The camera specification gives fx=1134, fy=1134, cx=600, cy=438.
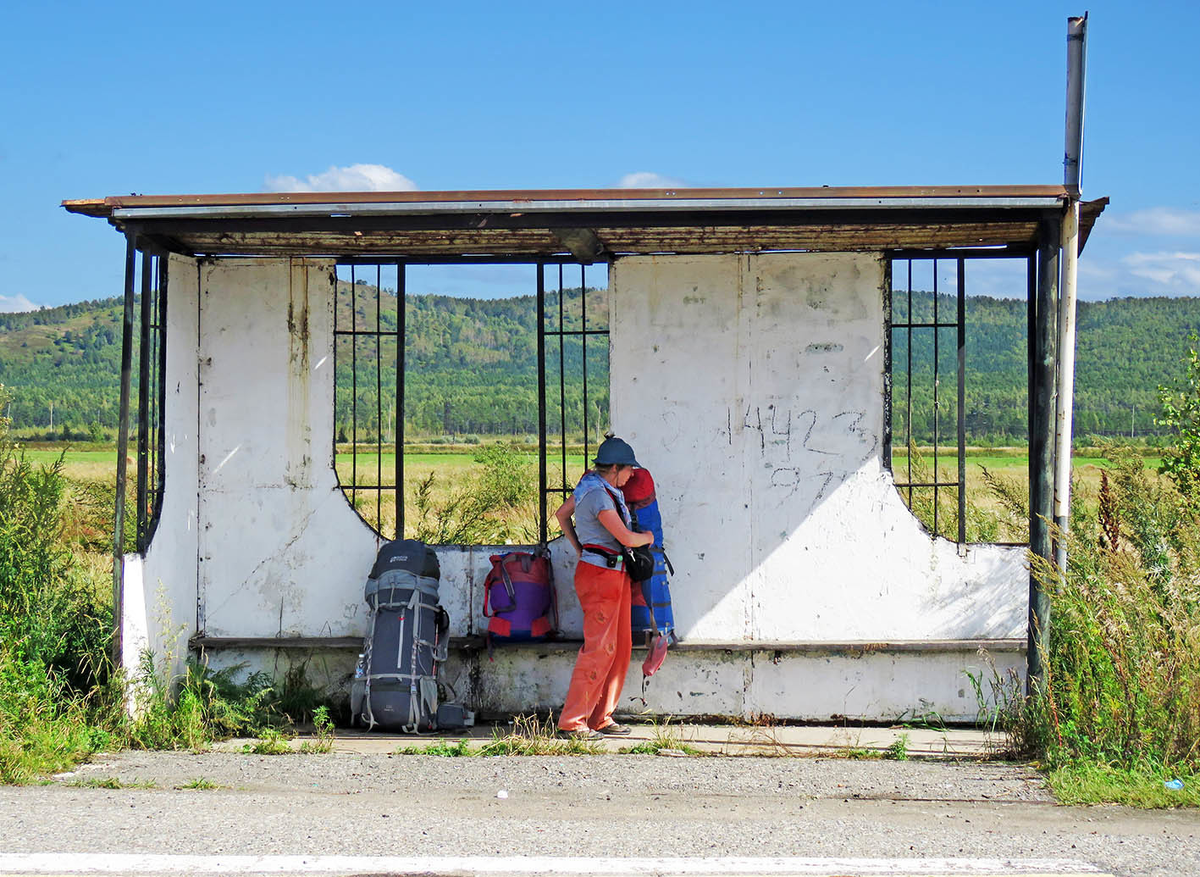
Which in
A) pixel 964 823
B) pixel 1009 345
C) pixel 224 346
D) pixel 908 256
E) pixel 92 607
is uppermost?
pixel 1009 345

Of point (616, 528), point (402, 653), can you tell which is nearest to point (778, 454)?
point (616, 528)

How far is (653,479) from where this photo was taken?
317 inches

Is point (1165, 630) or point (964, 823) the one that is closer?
point (964, 823)

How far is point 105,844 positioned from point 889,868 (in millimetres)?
A: 3315

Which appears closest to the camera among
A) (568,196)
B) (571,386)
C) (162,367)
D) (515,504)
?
(568,196)

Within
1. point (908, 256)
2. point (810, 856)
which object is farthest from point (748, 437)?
point (810, 856)

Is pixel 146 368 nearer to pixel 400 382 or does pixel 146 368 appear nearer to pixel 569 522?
pixel 400 382

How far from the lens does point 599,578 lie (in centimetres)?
731

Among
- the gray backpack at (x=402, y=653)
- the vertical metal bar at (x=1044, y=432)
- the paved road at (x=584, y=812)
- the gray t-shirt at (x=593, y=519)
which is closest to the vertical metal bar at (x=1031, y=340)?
the vertical metal bar at (x=1044, y=432)

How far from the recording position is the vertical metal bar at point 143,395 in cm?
723

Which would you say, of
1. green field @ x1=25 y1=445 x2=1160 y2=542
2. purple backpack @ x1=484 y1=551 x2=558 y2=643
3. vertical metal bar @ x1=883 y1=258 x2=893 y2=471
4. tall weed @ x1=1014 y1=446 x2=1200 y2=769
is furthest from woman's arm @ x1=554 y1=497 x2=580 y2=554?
tall weed @ x1=1014 y1=446 x2=1200 y2=769

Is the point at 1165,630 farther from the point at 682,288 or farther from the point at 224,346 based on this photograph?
the point at 224,346

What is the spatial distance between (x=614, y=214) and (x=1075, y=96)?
9.41 feet

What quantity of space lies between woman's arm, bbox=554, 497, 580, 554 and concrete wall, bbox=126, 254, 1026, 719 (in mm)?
686
